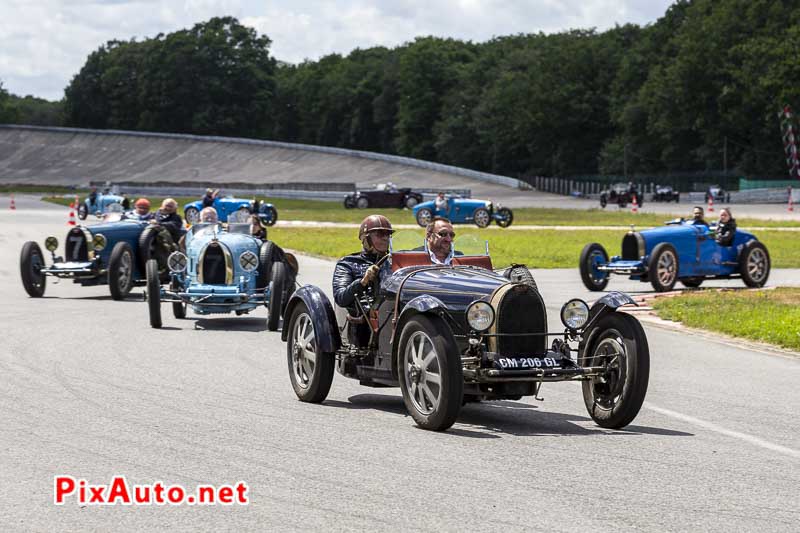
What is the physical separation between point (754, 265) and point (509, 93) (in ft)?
356

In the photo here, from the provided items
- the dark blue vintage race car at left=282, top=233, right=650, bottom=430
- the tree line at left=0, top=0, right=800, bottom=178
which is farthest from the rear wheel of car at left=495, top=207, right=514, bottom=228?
the tree line at left=0, top=0, right=800, bottom=178

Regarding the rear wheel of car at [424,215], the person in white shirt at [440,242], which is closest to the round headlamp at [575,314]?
the person in white shirt at [440,242]

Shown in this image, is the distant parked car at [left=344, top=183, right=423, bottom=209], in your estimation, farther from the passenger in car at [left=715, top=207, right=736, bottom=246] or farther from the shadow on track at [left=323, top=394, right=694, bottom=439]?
the shadow on track at [left=323, top=394, right=694, bottom=439]

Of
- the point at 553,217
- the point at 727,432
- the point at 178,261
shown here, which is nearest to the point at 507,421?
the point at 727,432

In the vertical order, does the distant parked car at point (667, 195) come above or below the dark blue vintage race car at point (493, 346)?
above

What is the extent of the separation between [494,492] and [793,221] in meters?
47.9

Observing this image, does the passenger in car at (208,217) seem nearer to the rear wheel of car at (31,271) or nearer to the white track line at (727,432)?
the rear wheel of car at (31,271)

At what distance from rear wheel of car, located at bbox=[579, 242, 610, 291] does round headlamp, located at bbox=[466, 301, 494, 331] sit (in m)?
13.9

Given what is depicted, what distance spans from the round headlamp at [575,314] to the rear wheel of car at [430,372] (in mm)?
988

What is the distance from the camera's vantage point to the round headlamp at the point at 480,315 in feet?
29.2

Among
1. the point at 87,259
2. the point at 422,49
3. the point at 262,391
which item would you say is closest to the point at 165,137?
the point at 422,49

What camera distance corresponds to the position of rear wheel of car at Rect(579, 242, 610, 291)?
2273 cm

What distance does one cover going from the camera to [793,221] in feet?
172

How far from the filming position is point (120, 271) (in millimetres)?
21094
